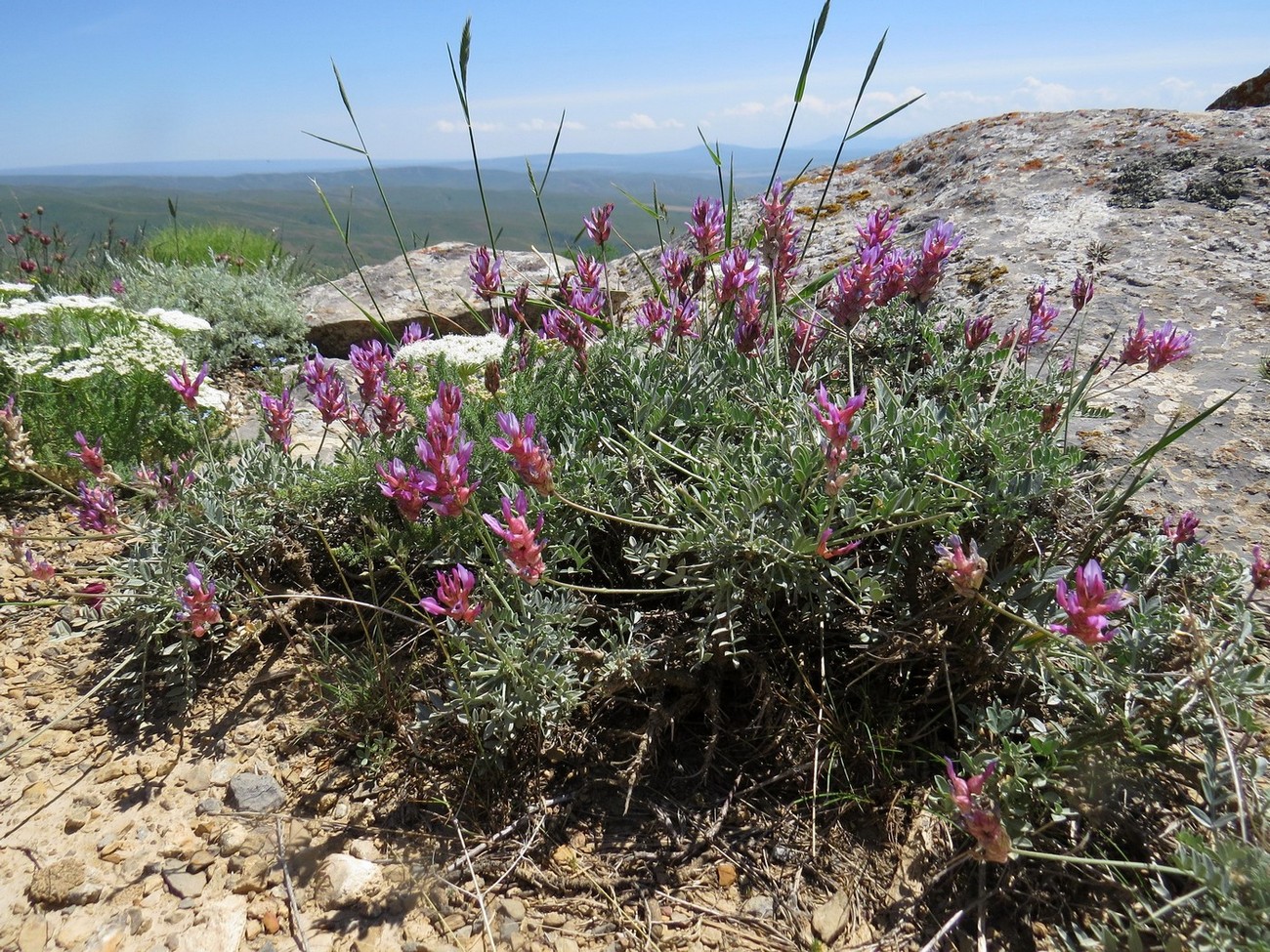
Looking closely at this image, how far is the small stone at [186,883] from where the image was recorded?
1.82m

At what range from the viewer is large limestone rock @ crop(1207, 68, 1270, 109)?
5.40m

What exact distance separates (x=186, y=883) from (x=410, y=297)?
16.5 feet

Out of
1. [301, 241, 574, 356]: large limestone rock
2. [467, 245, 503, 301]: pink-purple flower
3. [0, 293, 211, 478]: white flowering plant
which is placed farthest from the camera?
[301, 241, 574, 356]: large limestone rock

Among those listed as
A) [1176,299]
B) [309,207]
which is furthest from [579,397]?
[309,207]

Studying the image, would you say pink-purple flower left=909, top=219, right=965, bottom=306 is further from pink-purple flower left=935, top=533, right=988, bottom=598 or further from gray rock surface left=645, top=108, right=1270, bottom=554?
pink-purple flower left=935, top=533, right=988, bottom=598

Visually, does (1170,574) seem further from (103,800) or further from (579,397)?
(103,800)

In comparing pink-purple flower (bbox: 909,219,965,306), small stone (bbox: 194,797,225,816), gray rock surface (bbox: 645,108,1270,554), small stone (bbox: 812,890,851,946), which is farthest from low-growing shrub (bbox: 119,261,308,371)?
small stone (bbox: 812,890,851,946)

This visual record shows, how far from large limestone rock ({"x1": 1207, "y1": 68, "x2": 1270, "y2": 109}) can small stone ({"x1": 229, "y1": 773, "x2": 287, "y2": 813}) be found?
7017mm

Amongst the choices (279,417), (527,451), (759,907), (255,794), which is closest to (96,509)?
(279,417)

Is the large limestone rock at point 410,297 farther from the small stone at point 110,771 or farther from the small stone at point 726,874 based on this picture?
the small stone at point 726,874

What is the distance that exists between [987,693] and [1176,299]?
7.46 feet

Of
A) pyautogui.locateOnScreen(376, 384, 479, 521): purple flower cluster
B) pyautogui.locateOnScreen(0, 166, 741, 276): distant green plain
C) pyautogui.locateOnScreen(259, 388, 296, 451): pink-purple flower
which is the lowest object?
pyautogui.locateOnScreen(0, 166, 741, 276): distant green plain

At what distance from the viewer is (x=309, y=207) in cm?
14062

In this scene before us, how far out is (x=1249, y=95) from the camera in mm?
5527
